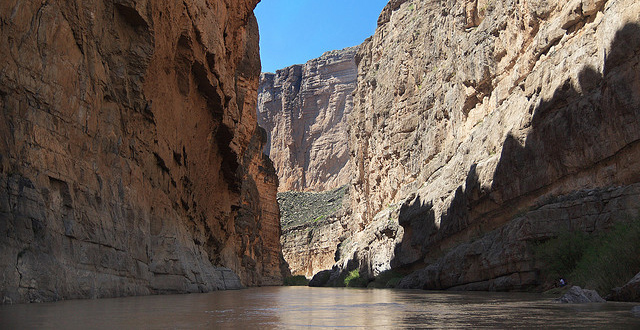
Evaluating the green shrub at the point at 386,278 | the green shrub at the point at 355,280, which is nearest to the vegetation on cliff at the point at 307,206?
the green shrub at the point at 355,280

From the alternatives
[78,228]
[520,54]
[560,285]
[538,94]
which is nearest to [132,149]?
[78,228]

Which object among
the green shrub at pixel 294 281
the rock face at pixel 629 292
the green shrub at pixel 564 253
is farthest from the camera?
the green shrub at pixel 294 281

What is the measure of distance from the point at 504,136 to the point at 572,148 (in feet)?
22.2

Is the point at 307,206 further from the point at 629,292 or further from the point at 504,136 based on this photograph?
the point at 629,292

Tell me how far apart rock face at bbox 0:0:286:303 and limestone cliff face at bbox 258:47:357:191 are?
90773 millimetres

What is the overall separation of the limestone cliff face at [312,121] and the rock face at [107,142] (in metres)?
90.8

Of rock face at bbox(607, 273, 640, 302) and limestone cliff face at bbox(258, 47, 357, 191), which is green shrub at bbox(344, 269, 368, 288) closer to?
rock face at bbox(607, 273, 640, 302)

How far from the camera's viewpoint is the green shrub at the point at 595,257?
33.9ft

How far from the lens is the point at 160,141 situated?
1612 cm

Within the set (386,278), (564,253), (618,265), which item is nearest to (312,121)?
(386,278)

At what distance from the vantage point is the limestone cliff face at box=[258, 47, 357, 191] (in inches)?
4569

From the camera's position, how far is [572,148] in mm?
20656

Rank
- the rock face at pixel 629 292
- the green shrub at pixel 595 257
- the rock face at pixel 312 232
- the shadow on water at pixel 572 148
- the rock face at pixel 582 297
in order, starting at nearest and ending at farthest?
1. the rock face at pixel 629 292
2. the rock face at pixel 582 297
3. the green shrub at pixel 595 257
4. the shadow on water at pixel 572 148
5. the rock face at pixel 312 232

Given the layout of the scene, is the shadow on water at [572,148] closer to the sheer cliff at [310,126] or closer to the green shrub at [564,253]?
the green shrub at [564,253]
